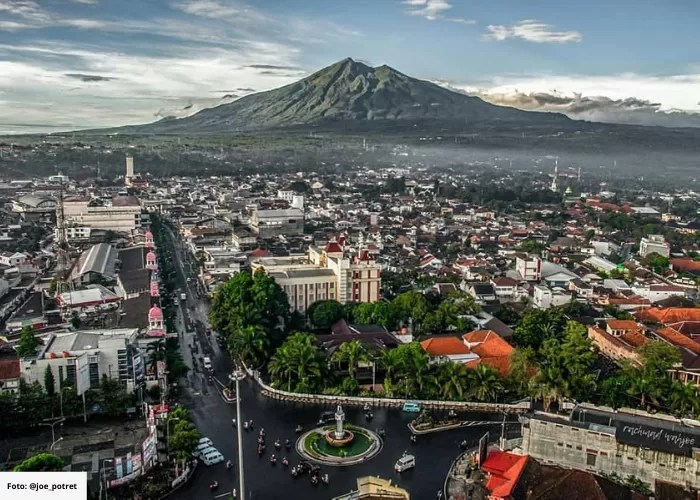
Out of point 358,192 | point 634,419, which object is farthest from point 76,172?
point 634,419

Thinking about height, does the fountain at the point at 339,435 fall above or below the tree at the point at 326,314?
below

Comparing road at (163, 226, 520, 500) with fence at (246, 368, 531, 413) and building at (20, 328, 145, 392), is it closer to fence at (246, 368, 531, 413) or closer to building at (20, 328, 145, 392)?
fence at (246, 368, 531, 413)

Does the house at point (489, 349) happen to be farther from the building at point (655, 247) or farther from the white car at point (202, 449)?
the building at point (655, 247)

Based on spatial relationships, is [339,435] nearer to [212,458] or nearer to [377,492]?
[212,458]

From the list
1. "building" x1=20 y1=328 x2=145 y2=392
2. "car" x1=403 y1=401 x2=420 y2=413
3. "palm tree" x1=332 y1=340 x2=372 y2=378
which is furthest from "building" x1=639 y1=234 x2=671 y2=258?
"building" x1=20 y1=328 x2=145 y2=392

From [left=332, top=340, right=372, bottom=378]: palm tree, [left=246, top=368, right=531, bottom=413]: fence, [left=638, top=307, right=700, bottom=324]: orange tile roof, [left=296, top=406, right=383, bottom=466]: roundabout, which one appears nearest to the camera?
[left=296, top=406, right=383, bottom=466]: roundabout

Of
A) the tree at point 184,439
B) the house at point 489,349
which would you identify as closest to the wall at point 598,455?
the house at point 489,349

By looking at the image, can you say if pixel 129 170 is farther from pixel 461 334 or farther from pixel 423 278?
pixel 461 334
